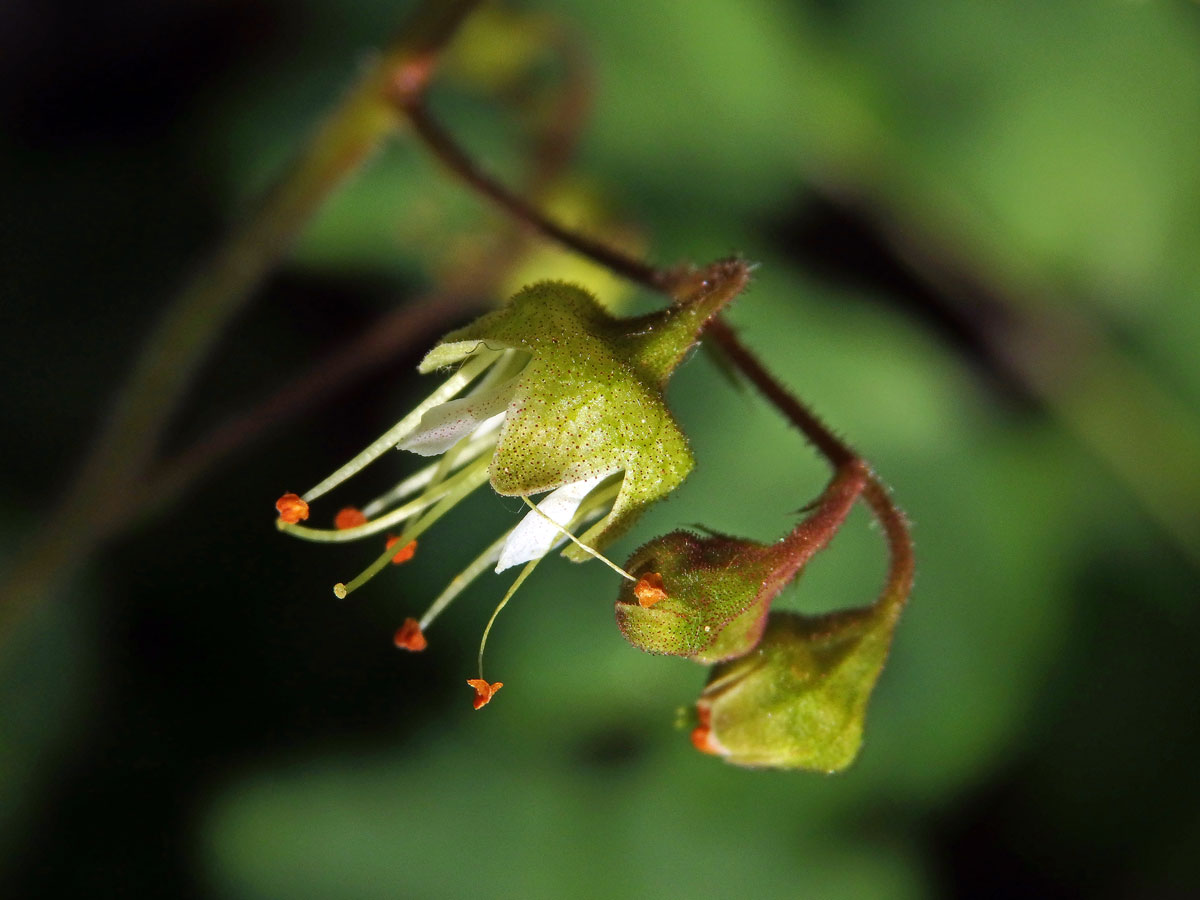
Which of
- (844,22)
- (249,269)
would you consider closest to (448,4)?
(249,269)

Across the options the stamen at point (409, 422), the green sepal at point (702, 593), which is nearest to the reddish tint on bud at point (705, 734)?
the green sepal at point (702, 593)

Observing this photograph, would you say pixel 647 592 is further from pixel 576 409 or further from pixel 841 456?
pixel 841 456

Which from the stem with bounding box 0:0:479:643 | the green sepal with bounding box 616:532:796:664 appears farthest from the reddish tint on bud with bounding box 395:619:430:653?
the stem with bounding box 0:0:479:643

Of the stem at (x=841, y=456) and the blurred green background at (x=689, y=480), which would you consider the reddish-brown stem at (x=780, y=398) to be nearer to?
the stem at (x=841, y=456)

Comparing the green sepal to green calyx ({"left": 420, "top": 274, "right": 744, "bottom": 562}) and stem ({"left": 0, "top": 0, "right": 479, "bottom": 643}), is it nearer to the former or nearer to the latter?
green calyx ({"left": 420, "top": 274, "right": 744, "bottom": 562})

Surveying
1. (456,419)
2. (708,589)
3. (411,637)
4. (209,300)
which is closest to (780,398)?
(708,589)

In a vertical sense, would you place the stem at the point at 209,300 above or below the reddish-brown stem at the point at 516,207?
below
